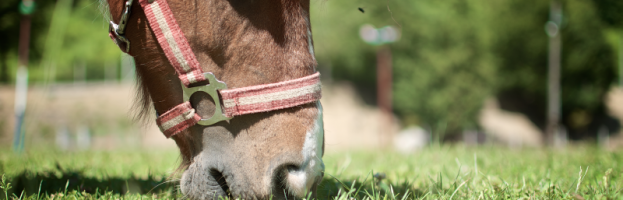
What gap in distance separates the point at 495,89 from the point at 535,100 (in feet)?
13.6

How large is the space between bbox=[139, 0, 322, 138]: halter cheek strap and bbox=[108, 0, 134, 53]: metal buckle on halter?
0.20ft

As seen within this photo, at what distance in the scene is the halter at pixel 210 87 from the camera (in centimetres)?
168

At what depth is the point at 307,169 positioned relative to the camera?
1652 mm

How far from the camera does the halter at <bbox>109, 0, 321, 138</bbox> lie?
5.52 ft

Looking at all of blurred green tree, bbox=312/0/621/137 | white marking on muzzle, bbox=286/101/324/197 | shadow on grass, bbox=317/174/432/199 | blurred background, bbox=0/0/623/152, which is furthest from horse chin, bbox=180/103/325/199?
blurred green tree, bbox=312/0/621/137

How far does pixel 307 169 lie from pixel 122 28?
99 centimetres

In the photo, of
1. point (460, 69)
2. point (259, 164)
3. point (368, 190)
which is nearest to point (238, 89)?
point (259, 164)

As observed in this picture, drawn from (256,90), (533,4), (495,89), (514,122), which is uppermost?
(256,90)

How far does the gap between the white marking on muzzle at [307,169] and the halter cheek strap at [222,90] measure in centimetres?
15

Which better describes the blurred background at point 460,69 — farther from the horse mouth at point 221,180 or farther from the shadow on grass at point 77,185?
the horse mouth at point 221,180

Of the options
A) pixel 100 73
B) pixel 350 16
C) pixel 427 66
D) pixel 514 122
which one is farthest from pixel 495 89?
pixel 100 73

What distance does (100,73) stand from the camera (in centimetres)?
2958

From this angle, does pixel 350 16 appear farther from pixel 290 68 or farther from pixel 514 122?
pixel 290 68

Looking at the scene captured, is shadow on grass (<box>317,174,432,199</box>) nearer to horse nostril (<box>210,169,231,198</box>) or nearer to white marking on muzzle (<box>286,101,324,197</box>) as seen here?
white marking on muzzle (<box>286,101,324,197</box>)
